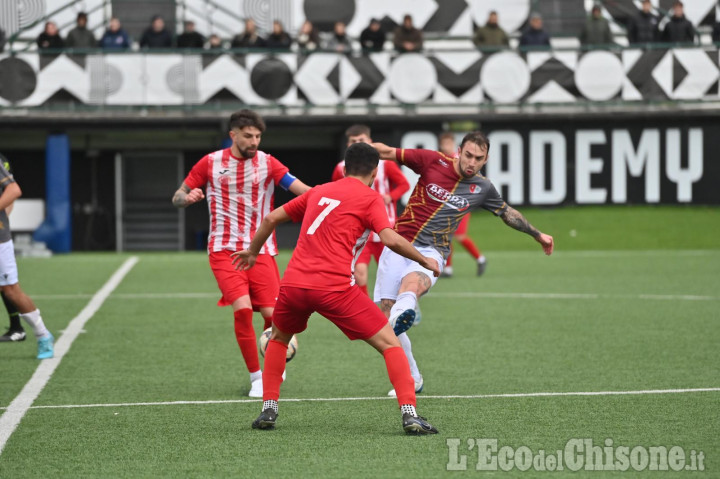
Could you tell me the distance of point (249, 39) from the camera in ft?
81.2

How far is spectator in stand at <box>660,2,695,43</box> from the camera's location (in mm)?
25328

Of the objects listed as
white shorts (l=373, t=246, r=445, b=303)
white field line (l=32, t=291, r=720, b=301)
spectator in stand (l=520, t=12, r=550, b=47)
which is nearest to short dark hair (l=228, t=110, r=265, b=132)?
white shorts (l=373, t=246, r=445, b=303)

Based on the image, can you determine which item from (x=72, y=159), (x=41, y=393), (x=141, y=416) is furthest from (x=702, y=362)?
(x=72, y=159)

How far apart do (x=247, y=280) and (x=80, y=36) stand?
17556 mm

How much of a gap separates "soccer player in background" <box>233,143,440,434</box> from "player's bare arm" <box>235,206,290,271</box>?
0.04 m

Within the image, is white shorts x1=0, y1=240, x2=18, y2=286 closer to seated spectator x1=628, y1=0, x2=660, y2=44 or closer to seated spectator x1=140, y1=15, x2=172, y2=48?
seated spectator x1=140, y1=15, x2=172, y2=48

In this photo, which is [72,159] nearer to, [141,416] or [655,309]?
[655,309]

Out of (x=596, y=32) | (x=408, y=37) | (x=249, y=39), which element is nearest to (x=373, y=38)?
(x=408, y=37)

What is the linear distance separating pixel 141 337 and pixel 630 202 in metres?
16.8

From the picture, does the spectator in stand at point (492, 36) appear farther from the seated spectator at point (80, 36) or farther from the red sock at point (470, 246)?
the seated spectator at point (80, 36)

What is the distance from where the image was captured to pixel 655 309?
13.3 metres

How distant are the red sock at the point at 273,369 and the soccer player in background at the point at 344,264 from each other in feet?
0.56

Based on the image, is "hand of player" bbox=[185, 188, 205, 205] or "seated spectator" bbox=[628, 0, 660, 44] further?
"seated spectator" bbox=[628, 0, 660, 44]

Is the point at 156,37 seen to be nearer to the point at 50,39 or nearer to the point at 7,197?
the point at 50,39
